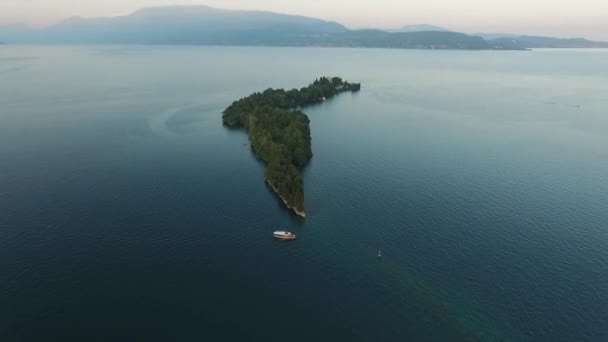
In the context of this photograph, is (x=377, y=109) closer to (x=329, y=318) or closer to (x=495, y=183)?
(x=495, y=183)

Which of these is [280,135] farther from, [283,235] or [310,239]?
[310,239]

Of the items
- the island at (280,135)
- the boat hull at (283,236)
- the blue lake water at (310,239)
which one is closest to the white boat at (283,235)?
the boat hull at (283,236)

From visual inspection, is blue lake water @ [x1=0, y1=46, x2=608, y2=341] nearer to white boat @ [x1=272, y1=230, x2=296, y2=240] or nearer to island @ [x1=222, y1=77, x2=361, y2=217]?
white boat @ [x1=272, y1=230, x2=296, y2=240]

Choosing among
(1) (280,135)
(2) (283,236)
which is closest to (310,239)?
(2) (283,236)

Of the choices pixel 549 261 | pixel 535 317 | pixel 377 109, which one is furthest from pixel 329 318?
pixel 377 109

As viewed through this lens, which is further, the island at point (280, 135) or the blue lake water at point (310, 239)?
the island at point (280, 135)

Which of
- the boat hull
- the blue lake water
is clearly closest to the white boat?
the boat hull

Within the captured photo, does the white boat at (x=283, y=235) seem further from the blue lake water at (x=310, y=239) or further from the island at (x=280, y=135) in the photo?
the island at (x=280, y=135)
